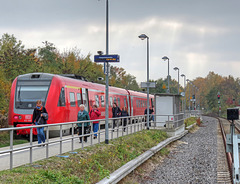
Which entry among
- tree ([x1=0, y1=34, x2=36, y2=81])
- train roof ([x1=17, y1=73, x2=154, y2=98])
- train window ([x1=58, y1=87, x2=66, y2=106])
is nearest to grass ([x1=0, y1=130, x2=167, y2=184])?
train window ([x1=58, y1=87, x2=66, y2=106])

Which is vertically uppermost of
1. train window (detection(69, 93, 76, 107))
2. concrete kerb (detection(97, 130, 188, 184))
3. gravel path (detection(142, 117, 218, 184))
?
train window (detection(69, 93, 76, 107))

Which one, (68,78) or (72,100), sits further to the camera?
(68,78)

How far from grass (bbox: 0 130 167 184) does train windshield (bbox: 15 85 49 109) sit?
4.25 m

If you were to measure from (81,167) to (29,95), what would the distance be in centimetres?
812

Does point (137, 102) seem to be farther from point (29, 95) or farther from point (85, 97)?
point (29, 95)

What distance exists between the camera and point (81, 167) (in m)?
10.1

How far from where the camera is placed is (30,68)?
3031cm

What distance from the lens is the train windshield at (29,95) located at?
17.1 m

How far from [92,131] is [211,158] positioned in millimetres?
6386

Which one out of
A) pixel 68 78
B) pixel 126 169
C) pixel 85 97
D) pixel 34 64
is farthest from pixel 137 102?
pixel 126 169

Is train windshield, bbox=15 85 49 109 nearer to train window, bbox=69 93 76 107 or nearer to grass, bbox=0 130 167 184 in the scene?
train window, bbox=69 93 76 107

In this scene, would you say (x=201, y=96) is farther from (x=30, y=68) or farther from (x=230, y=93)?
(x=30, y=68)

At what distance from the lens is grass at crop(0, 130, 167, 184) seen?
25.7 ft

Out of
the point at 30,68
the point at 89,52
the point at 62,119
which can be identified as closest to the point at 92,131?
the point at 62,119
